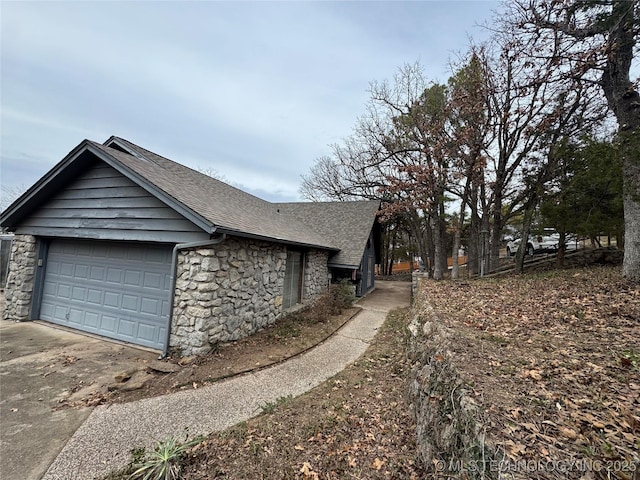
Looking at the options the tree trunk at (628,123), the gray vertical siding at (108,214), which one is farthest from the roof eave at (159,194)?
the tree trunk at (628,123)

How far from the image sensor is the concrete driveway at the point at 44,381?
10.1 ft

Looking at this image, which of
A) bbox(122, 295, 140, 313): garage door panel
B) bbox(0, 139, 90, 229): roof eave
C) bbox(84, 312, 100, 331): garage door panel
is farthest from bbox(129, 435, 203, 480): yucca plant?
bbox(0, 139, 90, 229): roof eave

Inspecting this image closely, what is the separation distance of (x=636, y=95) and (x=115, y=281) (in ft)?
42.8

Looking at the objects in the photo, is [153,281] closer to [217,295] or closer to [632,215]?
[217,295]

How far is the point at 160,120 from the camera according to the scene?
12.7 m

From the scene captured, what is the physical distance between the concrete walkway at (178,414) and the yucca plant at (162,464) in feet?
1.38

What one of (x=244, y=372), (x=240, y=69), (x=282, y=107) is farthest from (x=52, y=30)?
(x=244, y=372)

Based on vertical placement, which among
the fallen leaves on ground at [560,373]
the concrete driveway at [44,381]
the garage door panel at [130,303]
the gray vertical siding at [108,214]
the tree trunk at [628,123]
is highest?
the tree trunk at [628,123]

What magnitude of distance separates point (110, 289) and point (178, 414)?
187 inches

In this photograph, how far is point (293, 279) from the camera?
10016mm

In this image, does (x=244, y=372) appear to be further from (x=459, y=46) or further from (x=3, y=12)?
(x=459, y=46)

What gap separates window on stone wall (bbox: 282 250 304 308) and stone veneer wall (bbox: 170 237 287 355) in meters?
2.14

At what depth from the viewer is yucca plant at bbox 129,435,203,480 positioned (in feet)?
8.43

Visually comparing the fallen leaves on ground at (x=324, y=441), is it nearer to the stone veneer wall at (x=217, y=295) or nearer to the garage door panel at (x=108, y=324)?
the stone veneer wall at (x=217, y=295)
